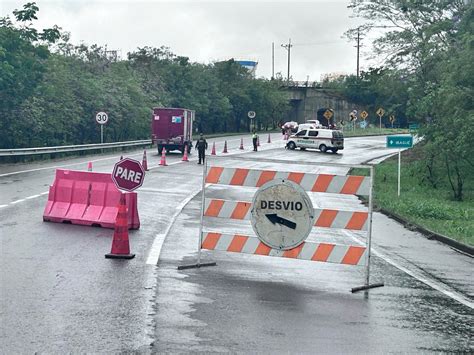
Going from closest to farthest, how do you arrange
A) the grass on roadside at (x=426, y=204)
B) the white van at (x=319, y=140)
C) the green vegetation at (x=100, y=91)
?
the grass on roadside at (x=426, y=204) < the green vegetation at (x=100, y=91) < the white van at (x=319, y=140)

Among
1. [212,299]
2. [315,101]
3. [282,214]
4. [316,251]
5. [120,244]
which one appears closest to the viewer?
[212,299]

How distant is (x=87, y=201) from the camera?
1708 centimetres

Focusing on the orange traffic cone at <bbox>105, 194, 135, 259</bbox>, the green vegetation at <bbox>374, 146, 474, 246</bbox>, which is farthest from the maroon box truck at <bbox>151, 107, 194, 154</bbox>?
the orange traffic cone at <bbox>105, 194, 135, 259</bbox>

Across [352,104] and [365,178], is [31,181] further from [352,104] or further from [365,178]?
[352,104]

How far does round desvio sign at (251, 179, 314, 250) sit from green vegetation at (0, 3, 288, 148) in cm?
3235

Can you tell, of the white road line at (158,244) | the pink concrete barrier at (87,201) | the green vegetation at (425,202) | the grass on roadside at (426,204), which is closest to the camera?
the white road line at (158,244)

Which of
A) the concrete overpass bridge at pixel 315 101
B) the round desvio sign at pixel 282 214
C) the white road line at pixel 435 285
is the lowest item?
the white road line at pixel 435 285

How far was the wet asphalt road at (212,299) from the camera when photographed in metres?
7.75

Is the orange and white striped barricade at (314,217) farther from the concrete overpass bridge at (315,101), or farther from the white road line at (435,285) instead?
the concrete overpass bridge at (315,101)

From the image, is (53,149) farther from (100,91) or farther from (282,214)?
(282,214)

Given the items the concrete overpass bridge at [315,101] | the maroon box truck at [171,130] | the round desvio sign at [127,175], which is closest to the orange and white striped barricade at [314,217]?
the round desvio sign at [127,175]

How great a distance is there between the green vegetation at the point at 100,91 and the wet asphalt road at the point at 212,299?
29258 mm

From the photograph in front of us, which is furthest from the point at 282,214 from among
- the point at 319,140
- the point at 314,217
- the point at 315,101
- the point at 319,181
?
the point at 315,101

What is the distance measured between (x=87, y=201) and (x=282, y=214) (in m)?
6.91
